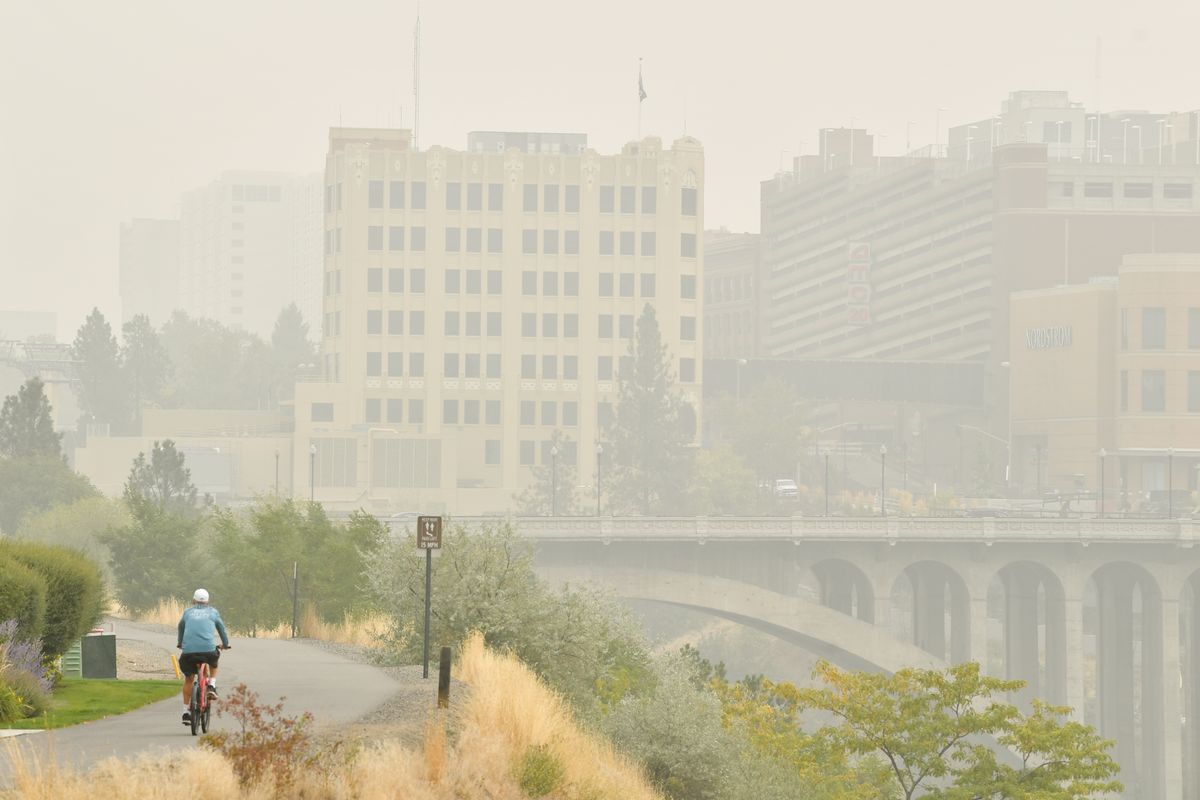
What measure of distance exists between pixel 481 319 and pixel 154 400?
133 feet

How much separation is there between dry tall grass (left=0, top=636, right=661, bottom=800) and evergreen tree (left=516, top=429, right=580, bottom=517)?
377 ft

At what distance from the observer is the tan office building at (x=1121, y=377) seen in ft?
517

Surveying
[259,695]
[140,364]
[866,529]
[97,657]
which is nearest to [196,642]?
[259,695]

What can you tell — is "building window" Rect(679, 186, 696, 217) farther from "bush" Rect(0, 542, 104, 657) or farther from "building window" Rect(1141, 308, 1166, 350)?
"bush" Rect(0, 542, 104, 657)

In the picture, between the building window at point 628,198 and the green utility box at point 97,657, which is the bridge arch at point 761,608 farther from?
the building window at point 628,198

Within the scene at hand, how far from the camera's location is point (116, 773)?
18484 mm

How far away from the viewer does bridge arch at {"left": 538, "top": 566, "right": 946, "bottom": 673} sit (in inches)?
3898

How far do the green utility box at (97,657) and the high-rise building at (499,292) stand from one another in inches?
5257

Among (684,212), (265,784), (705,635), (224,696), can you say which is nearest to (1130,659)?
(705,635)

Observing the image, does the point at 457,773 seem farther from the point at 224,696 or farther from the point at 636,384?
the point at 636,384

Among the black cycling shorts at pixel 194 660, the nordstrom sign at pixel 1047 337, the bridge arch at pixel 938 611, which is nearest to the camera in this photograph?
the black cycling shorts at pixel 194 660

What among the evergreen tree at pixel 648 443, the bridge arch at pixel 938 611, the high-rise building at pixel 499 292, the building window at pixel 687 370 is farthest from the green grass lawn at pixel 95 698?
the building window at pixel 687 370

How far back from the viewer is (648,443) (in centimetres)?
14988

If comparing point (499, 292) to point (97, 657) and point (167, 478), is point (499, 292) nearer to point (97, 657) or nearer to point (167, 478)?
point (167, 478)
